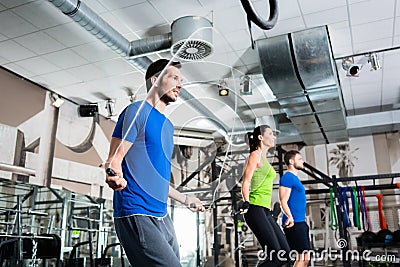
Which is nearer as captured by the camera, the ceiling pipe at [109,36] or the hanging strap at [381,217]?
the ceiling pipe at [109,36]

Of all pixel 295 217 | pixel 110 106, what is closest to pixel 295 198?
pixel 295 217

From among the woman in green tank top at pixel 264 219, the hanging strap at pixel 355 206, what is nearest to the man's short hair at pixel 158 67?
the woman in green tank top at pixel 264 219

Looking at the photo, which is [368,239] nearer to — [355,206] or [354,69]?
[355,206]

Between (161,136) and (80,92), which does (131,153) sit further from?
(80,92)

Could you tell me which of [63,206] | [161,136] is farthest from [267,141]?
[63,206]

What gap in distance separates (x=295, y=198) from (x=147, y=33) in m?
2.25

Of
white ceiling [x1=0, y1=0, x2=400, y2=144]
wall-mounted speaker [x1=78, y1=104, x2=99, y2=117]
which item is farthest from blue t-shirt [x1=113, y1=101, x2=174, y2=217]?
wall-mounted speaker [x1=78, y1=104, x2=99, y2=117]

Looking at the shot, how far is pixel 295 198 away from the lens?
365 cm

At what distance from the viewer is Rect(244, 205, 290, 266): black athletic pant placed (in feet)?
9.02

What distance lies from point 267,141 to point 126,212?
96 cm

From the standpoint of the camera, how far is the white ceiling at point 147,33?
357cm

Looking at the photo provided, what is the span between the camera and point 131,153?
1375mm

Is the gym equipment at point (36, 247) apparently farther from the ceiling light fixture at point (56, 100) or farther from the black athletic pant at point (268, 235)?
the black athletic pant at point (268, 235)

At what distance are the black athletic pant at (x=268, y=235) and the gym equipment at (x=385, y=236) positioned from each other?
11.9 ft
